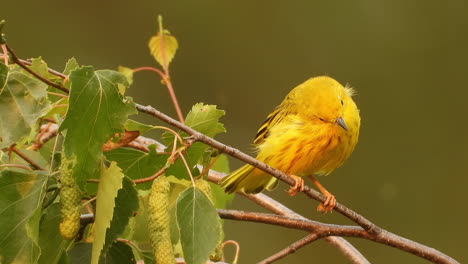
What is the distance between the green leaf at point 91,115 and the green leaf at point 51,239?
0.12 m

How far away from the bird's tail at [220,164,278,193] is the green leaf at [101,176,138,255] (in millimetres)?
934

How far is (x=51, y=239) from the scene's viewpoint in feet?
5.75

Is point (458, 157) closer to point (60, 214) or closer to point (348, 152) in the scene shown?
point (348, 152)

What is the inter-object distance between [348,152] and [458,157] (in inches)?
253

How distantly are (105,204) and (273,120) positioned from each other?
170 cm

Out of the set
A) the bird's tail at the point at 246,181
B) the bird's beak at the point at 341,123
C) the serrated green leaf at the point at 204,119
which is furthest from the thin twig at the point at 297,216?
the serrated green leaf at the point at 204,119

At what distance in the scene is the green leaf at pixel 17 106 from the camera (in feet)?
5.27

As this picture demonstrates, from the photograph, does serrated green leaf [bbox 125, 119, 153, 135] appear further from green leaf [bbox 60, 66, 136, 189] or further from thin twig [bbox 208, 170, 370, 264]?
thin twig [bbox 208, 170, 370, 264]

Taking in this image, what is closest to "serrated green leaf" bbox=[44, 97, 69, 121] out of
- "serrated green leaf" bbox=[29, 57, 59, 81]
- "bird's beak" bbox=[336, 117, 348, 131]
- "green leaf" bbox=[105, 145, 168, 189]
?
"serrated green leaf" bbox=[29, 57, 59, 81]

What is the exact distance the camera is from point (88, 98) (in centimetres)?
165

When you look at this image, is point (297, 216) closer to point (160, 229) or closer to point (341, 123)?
point (341, 123)

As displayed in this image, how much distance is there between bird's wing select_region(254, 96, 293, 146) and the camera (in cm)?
321

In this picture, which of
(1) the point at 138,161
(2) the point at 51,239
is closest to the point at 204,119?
(1) the point at 138,161

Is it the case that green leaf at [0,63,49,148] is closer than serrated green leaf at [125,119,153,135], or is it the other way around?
green leaf at [0,63,49,148]
